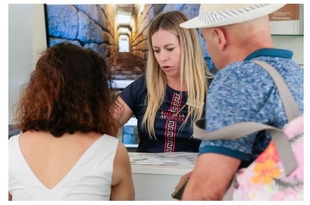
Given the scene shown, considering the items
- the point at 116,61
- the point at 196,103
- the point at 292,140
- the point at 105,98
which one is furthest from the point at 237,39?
the point at 116,61

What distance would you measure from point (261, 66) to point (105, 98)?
485 millimetres

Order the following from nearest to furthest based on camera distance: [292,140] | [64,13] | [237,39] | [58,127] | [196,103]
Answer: [292,140]
[237,39]
[58,127]
[196,103]
[64,13]

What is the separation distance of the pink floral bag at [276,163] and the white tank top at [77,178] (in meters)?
0.34

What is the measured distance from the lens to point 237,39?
3.10 feet

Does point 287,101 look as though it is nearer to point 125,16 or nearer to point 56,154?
point 56,154

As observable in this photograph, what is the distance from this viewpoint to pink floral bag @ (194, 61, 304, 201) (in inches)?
30.3

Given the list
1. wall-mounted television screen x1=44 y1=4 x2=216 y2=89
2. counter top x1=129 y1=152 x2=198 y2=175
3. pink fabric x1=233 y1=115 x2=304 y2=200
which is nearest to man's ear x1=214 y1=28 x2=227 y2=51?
pink fabric x1=233 y1=115 x2=304 y2=200

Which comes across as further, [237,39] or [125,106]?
[125,106]

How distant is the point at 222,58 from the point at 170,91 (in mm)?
1034

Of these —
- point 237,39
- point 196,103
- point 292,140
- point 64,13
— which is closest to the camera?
point 292,140

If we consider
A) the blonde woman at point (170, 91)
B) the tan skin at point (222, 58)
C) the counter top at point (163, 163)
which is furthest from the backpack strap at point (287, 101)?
the blonde woman at point (170, 91)

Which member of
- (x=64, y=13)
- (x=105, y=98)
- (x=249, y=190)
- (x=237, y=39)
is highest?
(x=64, y=13)

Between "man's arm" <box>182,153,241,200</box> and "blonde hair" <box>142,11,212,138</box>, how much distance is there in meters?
1.13
